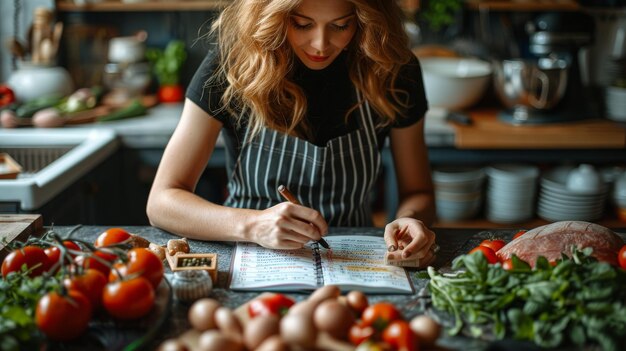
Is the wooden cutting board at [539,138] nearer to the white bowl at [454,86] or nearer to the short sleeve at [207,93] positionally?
the white bowl at [454,86]

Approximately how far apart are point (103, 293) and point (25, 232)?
462 millimetres

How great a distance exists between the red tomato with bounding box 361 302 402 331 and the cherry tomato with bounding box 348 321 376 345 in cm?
1

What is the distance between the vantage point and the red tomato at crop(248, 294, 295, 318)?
3.51 feet

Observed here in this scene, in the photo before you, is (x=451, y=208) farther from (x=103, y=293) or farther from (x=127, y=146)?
(x=103, y=293)

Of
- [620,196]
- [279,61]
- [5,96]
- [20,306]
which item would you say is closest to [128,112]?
[5,96]

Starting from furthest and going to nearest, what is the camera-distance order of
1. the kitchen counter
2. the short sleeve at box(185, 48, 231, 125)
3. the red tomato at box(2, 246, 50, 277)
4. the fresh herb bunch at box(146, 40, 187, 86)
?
the fresh herb bunch at box(146, 40, 187, 86) → the short sleeve at box(185, 48, 231, 125) → the red tomato at box(2, 246, 50, 277) → the kitchen counter

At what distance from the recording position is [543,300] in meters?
1.08

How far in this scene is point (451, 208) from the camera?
276cm

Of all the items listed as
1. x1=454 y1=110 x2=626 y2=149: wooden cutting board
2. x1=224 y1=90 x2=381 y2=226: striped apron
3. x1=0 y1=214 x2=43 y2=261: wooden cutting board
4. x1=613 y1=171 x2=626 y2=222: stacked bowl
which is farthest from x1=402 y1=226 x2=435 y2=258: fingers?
x1=613 y1=171 x2=626 y2=222: stacked bowl

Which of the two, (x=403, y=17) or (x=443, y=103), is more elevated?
(x=403, y=17)

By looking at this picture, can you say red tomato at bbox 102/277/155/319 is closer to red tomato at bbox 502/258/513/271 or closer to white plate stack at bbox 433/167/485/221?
red tomato at bbox 502/258/513/271

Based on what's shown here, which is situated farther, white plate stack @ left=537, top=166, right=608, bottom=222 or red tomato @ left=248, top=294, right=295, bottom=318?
white plate stack @ left=537, top=166, right=608, bottom=222

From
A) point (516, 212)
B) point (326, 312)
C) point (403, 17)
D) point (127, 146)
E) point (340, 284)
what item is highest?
point (403, 17)

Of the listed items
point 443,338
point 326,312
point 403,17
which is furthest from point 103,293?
point 403,17
